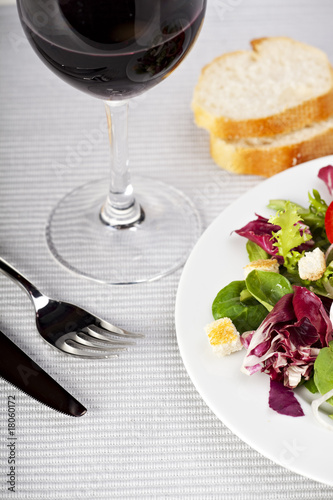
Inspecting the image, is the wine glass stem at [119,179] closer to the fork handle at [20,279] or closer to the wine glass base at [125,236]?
the wine glass base at [125,236]

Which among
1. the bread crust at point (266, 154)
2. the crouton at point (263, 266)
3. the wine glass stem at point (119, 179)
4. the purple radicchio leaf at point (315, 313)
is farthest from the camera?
the bread crust at point (266, 154)

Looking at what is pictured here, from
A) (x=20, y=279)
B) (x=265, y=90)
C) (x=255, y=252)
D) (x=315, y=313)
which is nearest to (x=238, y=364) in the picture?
(x=315, y=313)

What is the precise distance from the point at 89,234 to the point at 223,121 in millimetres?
519

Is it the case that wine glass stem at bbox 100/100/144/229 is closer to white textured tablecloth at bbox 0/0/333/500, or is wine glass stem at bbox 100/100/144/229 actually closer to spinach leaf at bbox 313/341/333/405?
white textured tablecloth at bbox 0/0/333/500

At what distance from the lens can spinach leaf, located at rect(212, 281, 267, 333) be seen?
119 centimetres

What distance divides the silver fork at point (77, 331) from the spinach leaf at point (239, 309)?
193 mm

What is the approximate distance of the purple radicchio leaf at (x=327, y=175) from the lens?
144 centimetres

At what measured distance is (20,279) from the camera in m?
1.37

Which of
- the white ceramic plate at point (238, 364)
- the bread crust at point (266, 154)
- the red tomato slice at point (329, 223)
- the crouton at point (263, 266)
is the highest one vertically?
the red tomato slice at point (329, 223)

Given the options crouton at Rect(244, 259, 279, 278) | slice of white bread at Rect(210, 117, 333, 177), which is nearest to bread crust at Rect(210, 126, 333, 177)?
slice of white bread at Rect(210, 117, 333, 177)

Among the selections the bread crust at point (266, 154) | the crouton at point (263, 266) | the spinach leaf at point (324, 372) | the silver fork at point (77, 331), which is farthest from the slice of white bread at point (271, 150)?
the spinach leaf at point (324, 372)

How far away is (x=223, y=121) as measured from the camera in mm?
1785

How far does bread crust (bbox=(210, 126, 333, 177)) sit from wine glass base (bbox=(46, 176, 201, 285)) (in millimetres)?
171

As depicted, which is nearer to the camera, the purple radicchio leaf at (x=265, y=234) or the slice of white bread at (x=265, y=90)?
the purple radicchio leaf at (x=265, y=234)
